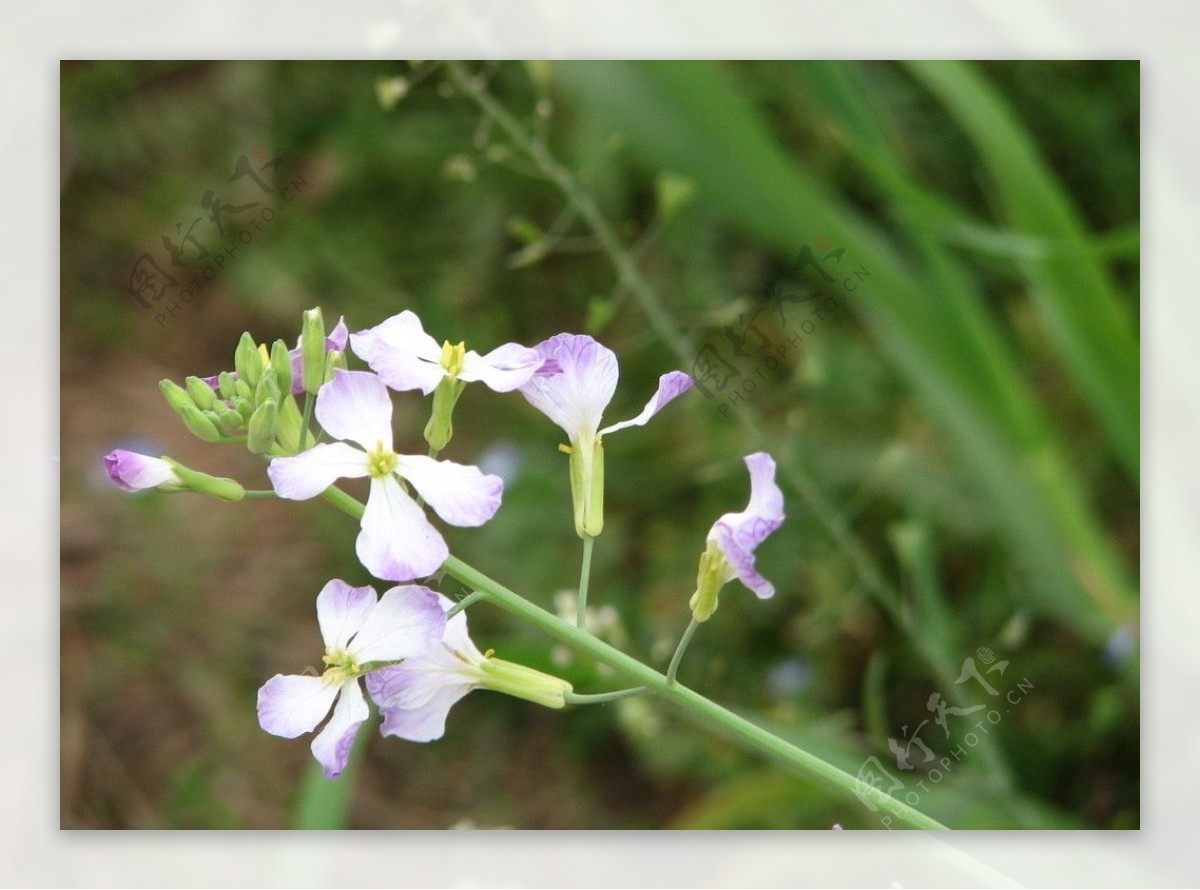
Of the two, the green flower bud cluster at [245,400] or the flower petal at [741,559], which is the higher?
the green flower bud cluster at [245,400]

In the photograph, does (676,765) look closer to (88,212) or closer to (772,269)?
(772,269)

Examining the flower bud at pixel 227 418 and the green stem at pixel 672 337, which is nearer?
the flower bud at pixel 227 418

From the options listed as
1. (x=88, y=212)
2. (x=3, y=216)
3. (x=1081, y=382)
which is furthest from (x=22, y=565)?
(x=1081, y=382)

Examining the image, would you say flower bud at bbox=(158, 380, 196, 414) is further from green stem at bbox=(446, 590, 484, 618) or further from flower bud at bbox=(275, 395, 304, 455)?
green stem at bbox=(446, 590, 484, 618)

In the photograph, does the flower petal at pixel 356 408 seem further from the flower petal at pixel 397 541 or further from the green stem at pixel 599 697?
the green stem at pixel 599 697

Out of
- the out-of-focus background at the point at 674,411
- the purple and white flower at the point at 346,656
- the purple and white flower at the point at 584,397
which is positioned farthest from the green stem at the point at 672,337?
the purple and white flower at the point at 346,656

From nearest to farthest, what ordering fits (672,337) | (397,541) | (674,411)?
(397,541) → (672,337) → (674,411)

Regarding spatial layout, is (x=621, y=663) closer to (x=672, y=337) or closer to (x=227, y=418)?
(x=227, y=418)

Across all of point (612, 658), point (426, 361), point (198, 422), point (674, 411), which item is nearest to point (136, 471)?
point (198, 422)
